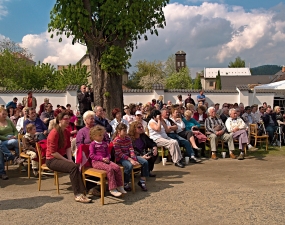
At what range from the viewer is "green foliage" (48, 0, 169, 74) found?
10047 mm

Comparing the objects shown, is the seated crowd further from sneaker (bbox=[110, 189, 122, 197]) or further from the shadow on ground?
the shadow on ground

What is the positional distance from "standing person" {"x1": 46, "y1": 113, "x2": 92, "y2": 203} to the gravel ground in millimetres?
223

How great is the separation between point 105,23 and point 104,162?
6031mm

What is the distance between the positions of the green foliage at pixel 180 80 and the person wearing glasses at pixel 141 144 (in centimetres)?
5110

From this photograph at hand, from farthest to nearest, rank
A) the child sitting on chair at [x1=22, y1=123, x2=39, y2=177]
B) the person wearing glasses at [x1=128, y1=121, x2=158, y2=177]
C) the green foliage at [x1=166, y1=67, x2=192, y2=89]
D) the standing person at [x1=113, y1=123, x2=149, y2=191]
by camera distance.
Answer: the green foliage at [x1=166, y1=67, x2=192, y2=89] < the child sitting on chair at [x1=22, y1=123, x2=39, y2=177] < the person wearing glasses at [x1=128, y1=121, x2=158, y2=177] < the standing person at [x1=113, y1=123, x2=149, y2=191]

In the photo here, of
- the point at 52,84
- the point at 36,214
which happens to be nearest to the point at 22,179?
the point at 36,214

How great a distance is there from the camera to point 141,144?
275 inches

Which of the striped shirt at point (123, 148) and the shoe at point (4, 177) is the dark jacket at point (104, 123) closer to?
the striped shirt at point (123, 148)

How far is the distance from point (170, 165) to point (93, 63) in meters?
4.55

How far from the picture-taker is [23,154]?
716cm

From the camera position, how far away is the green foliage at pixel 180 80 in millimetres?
57969

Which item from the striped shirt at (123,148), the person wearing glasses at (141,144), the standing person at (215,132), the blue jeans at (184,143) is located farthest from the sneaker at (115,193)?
the standing person at (215,132)

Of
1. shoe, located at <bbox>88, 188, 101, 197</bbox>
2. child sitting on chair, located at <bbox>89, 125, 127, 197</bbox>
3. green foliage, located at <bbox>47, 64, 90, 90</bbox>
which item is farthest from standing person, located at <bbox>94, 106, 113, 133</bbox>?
green foliage, located at <bbox>47, 64, 90, 90</bbox>

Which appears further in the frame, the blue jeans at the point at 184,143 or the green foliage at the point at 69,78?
the green foliage at the point at 69,78
